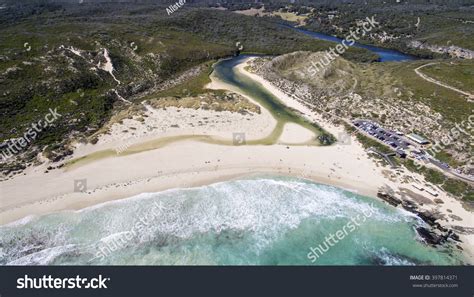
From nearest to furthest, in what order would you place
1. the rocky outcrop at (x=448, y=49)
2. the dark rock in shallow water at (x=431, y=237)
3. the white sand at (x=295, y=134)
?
1. the dark rock in shallow water at (x=431, y=237)
2. the white sand at (x=295, y=134)
3. the rocky outcrop at (x=448, y=49)

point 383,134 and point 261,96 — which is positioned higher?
point 261,96

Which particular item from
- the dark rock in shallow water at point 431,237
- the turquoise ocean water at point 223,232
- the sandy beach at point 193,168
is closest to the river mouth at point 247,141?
the sandy beach at point 193,168

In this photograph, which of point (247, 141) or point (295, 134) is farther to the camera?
point (295, 134)

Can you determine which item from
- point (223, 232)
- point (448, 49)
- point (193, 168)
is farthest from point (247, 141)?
point (448, 49)

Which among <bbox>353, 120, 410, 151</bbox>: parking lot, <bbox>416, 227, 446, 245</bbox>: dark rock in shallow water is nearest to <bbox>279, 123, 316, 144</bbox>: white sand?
<bbox>353, 120, 410, 151</bbox>: parking lot

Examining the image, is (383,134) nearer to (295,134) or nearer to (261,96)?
(295,134)

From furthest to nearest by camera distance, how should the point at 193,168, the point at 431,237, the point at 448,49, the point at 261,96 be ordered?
the point at 448,49
the point at 261,96
the point at 193,168
the point at 431,237

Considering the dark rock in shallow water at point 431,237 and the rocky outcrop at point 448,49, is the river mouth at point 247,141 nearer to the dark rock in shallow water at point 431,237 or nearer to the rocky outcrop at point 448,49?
the dark rock in shallow water at point 431,237

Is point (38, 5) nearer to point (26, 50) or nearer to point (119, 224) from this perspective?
Answer: point (26, 50)
